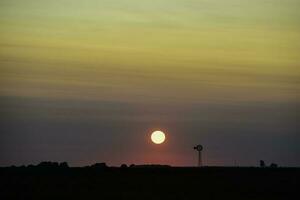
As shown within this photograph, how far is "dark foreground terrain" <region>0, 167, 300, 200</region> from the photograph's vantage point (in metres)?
63.2

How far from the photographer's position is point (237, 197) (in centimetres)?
6334

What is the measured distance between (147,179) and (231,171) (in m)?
13.8

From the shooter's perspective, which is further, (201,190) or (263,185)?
(263,185)

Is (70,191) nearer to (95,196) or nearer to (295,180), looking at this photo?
(95,196)

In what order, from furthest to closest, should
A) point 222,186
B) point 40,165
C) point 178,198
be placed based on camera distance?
point 40,165, point 222,186, point 178,198

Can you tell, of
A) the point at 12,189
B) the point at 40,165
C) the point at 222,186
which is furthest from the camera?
the point at 40,165

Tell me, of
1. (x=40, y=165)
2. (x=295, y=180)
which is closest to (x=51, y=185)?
(x=295, y=180)

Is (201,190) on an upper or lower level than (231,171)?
lower

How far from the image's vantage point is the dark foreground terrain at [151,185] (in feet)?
207

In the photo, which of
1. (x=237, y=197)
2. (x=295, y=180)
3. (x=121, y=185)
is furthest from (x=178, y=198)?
(x=295, y=180)

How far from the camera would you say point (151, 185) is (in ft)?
228

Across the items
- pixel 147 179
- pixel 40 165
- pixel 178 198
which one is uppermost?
pixel 40 165

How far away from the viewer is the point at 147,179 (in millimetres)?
73500

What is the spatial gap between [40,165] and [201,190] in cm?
3489
